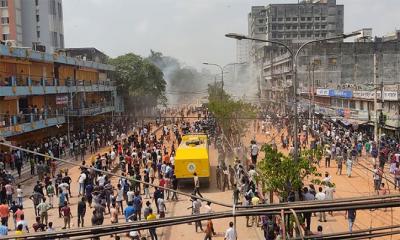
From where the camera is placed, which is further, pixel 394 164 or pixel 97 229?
pixel 394 164

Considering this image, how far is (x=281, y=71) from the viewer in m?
76.4

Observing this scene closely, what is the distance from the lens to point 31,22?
198 feet

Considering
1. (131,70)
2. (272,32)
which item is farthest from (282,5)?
(131,70)

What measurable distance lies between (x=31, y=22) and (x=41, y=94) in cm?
2754

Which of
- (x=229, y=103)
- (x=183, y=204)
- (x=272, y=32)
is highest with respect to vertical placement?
(x=272, y=32)

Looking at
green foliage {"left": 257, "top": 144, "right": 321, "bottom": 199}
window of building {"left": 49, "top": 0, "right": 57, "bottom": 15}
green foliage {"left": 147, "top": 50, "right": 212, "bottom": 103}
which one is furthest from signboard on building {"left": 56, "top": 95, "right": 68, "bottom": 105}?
green foliage {"left": 147, "top": 50, "right": 212, "bottom": 103}

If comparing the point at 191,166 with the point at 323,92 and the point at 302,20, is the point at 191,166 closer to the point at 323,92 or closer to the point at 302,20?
the point at 323,92

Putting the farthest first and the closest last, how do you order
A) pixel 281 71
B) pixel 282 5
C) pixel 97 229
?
pixel 282 5
pixel 281 71
pixel 97 229

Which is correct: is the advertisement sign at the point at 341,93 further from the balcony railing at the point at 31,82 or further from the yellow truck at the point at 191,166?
the balcony railing at the point at 31,82

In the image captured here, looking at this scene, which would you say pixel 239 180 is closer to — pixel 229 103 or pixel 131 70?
pixel 229 103

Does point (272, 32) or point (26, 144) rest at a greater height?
point (272, 32)

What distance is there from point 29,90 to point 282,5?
91149 mm

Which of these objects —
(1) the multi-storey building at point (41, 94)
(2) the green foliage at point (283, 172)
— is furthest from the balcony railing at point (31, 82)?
(2) the green foliage at point (283, 172)

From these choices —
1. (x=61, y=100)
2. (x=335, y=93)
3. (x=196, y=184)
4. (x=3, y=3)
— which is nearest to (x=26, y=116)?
(x=61, y=100)
